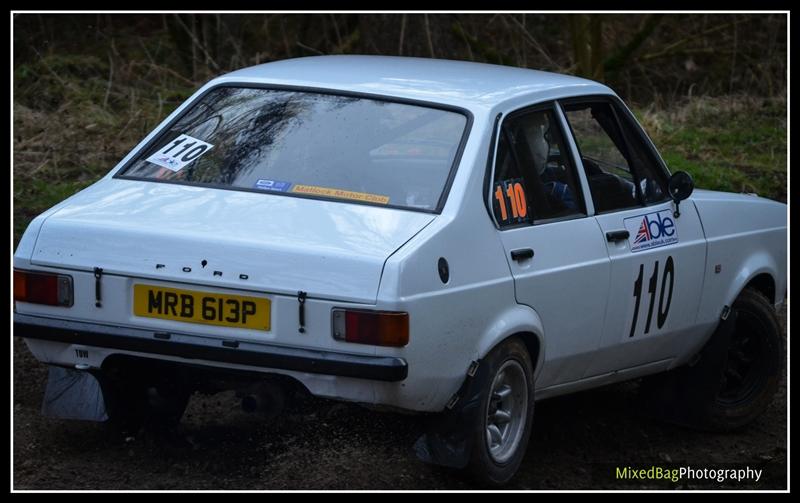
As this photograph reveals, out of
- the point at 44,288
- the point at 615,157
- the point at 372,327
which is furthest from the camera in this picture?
the point at 615,157

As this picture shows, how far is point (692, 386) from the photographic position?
22.3ft

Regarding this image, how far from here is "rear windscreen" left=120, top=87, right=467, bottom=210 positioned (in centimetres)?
508

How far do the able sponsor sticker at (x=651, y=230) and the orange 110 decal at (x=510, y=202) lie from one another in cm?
75

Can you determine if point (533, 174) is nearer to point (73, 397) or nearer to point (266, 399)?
point (266, 399)

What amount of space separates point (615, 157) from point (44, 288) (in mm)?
2833

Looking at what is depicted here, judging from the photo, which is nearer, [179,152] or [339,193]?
[339,193]

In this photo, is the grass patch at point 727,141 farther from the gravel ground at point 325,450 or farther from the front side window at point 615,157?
the front side window at point 615,157

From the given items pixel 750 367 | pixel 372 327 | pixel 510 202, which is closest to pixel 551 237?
pixel 510 202

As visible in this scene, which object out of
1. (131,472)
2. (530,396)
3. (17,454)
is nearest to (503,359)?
(530,396)

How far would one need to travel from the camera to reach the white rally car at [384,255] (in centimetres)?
461

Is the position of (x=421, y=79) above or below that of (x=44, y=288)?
above

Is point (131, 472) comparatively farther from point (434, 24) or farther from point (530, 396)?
point (434, 24)

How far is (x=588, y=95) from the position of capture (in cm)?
615

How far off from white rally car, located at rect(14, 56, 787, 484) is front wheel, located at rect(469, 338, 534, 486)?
13 millimetres
